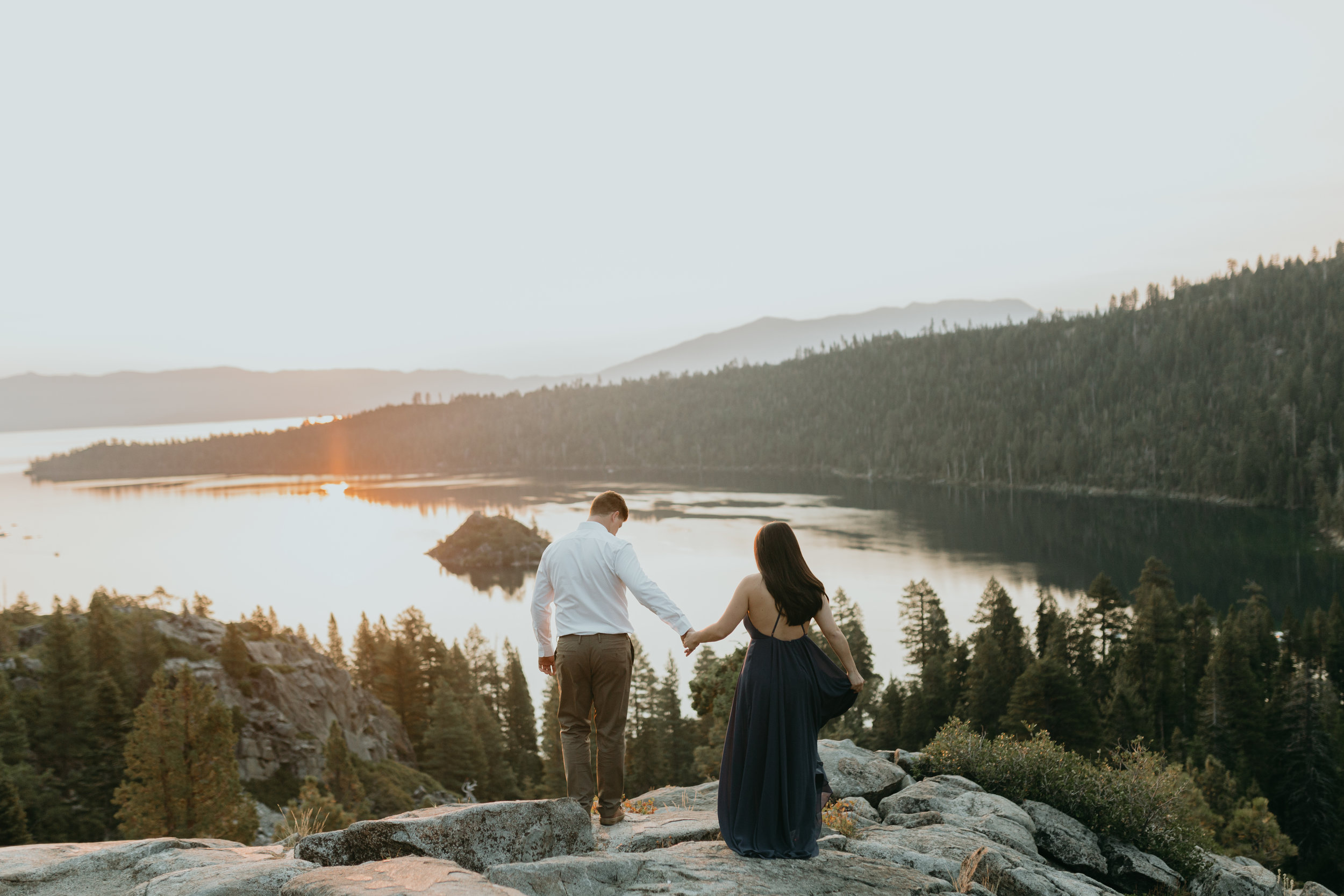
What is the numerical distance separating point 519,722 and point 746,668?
52325mm

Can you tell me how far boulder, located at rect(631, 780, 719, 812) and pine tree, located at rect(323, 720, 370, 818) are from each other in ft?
87.7

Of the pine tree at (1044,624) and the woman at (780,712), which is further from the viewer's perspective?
the pine tree at (1044,624)

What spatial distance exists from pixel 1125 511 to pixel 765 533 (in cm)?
14033

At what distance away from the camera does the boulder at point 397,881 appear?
477cm

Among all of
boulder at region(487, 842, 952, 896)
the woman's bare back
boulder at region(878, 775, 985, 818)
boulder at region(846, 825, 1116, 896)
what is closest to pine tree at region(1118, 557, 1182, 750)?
boulder at region(878, 775, 985, 818)

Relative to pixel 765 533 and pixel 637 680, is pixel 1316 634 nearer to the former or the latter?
pixel 637 680

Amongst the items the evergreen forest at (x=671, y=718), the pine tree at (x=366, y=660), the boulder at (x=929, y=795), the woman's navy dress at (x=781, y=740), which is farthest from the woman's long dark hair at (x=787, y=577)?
the pine tree at (x=366, y=660)

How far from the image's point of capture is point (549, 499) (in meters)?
159

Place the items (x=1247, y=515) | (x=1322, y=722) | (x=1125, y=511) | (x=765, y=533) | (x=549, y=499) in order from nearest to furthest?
(x=765, y=533), (x=1322, y=722), (x=1247, y=515), (x=1125, y=511), (x=549, y=499)

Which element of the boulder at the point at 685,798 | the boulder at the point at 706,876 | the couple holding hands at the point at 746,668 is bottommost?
the boulder at the point at 685,798

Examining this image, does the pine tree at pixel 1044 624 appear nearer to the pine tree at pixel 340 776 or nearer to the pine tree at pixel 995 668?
the pine tree at pixel 995 668

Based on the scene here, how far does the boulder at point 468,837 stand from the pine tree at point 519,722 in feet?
162

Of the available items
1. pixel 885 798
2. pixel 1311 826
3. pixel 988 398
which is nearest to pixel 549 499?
pixel 988 398

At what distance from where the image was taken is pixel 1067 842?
10.1 metres
